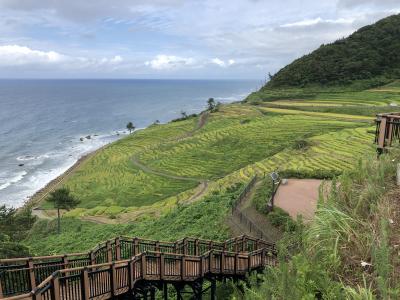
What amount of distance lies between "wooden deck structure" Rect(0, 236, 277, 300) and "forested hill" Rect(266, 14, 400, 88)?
96.6 metres

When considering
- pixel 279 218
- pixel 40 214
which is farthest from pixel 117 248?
pixel 40 214

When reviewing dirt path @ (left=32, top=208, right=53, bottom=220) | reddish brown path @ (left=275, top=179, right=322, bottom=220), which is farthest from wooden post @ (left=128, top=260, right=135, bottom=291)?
dirt path @ (left=32, top=208, right=53, bottom=220)

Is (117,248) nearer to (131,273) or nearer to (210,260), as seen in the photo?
(131,273)

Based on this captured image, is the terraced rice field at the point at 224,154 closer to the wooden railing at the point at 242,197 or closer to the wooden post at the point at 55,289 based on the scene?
the wooden railing at the point at 242,197

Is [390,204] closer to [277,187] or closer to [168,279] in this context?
Answer: [168,279]

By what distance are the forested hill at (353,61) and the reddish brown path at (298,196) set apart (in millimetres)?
84633

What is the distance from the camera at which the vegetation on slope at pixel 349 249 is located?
6.43 meters

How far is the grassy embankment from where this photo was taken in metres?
28.5

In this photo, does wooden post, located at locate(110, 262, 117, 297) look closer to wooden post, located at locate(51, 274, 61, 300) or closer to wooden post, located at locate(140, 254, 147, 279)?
wooden post, located at locate(140, 254, 147, 279)

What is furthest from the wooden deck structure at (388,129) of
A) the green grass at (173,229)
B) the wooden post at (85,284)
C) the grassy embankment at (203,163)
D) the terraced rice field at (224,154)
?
the wooden post at (85,284)

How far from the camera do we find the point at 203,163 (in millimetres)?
55938

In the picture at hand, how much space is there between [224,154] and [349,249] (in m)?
49.7

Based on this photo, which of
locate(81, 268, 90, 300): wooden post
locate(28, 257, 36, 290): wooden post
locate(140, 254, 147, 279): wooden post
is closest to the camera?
locate(81, 268, 90, 300): wooden post

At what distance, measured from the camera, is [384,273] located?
6.29 meters
